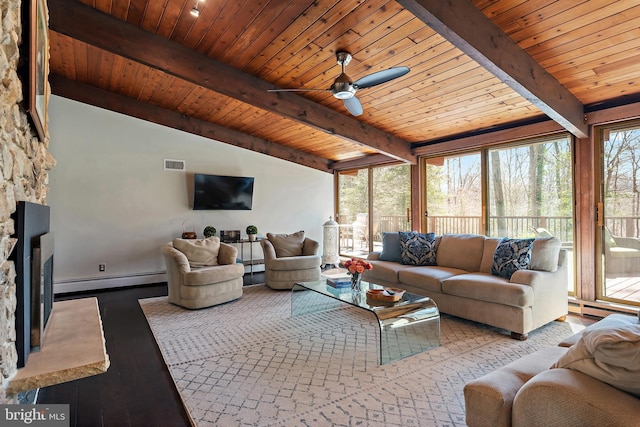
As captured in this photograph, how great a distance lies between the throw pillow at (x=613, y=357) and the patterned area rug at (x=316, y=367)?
1.00 metres

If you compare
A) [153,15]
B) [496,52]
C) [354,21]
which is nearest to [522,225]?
[496,52]

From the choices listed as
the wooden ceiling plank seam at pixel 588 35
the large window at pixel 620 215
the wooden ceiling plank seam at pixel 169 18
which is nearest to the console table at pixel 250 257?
the wooden ceiling plank seam at pixel 169 18

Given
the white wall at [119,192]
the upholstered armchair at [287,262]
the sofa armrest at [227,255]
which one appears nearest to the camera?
the sofa armrest at [227,255]

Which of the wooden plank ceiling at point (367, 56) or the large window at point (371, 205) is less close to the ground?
the wooden plank ceiling at point (367, 56)

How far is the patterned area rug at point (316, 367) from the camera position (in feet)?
6.90

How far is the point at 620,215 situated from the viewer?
153 inches

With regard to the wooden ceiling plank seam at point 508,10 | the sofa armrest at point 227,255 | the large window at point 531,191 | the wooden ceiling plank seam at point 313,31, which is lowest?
the sofa armrest at point 227,255

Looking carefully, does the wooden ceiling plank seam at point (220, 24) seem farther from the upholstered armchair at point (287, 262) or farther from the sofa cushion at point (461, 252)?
the sofa cushion at point (461, 252)

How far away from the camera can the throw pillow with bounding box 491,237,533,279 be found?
11.9ft

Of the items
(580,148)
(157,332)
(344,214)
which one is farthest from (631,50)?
(344,214)

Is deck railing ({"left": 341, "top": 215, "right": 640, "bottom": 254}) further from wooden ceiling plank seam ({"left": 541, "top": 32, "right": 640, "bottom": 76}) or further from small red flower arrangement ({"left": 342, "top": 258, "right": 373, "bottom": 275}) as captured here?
small red flower arrangement ({"left": 342, "top": 258, "right": 373, "bottom": 275})

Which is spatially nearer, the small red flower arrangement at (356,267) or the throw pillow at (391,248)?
the small red flower arrangement at (356,267)

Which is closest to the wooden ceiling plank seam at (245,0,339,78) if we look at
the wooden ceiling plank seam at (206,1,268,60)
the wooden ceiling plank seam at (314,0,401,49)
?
the wooden ceiling plank seam at (314,0,401,49)

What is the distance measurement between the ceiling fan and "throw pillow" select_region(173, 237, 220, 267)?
249 cm
